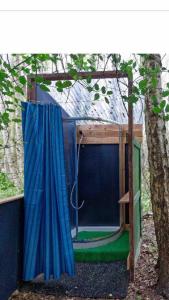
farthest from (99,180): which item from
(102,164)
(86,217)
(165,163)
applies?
(165,163)

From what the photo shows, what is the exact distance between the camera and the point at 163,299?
2.65m

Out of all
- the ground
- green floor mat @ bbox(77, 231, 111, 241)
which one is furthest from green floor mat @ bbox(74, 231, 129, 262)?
green floor mat @ bbox(77, 231, 111, 241)

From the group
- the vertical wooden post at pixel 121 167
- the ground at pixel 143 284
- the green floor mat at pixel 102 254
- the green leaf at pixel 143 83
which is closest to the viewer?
the green leaf at pixel 143 83

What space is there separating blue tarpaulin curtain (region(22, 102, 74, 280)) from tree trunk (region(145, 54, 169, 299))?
0.73 m

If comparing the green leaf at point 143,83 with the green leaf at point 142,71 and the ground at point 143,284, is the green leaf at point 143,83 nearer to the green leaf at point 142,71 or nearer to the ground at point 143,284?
the green leaf at point 142,71

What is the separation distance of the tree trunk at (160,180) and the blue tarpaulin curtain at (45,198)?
0.73 metres

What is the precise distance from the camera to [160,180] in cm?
277

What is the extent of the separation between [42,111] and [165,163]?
109 cm

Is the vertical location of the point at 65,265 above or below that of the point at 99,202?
below

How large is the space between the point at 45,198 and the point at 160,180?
945 millimetres

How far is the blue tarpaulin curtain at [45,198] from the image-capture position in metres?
2.72

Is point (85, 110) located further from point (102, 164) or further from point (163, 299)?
point (163, 299)

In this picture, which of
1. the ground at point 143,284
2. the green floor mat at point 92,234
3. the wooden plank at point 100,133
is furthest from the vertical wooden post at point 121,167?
the ground at point 143,284
